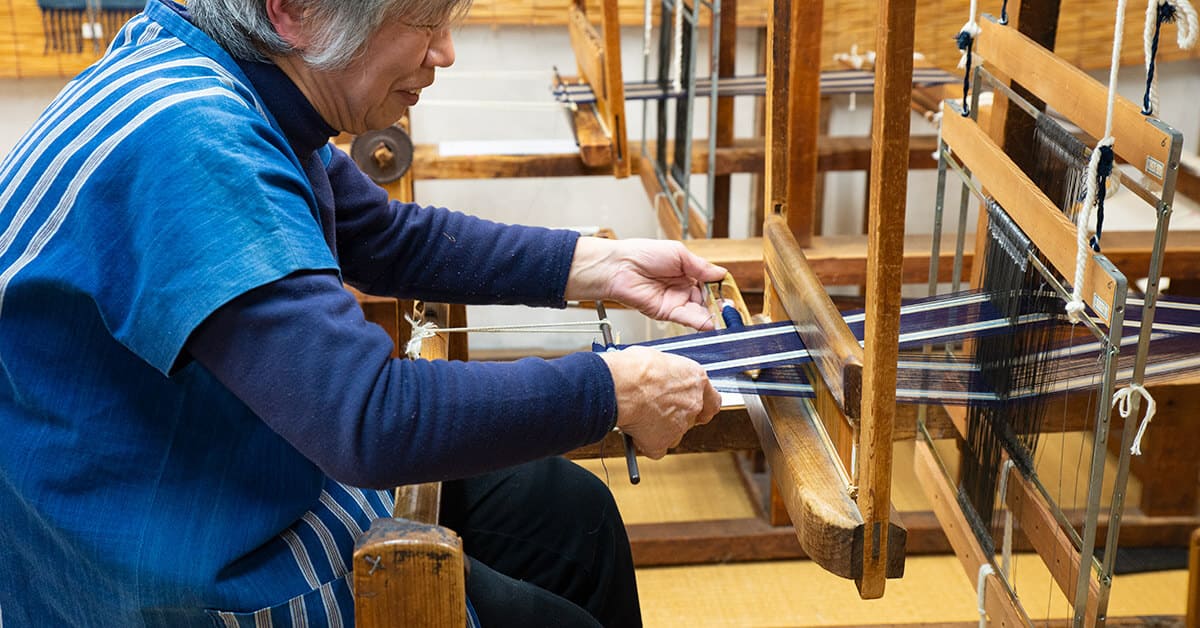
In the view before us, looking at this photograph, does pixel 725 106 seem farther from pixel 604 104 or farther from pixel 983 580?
pixel 983 580

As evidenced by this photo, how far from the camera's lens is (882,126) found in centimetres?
98

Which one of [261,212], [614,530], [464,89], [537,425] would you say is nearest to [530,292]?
[614,530]

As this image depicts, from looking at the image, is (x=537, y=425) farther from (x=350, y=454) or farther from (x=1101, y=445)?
(x=1101, y=445)

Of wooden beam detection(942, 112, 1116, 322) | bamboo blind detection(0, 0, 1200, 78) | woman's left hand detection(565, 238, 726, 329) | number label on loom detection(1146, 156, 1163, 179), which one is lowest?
bamboo blind detection(0, 0, 1200, 78)

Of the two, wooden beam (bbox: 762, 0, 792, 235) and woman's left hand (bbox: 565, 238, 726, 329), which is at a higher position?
wooden beam (bbox: 762, 0, 792, 235)

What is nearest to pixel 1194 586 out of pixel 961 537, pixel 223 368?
pixel 961 537

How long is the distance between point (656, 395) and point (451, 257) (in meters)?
0.49

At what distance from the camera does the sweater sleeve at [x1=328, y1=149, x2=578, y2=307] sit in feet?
4.97

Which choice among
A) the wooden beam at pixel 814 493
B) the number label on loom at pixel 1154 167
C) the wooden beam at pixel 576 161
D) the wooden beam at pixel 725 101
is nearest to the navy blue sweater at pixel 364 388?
the wooden beam at pixel 814 493

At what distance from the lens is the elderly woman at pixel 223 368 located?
0.95 metres

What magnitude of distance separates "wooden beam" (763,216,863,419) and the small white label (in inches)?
9.8

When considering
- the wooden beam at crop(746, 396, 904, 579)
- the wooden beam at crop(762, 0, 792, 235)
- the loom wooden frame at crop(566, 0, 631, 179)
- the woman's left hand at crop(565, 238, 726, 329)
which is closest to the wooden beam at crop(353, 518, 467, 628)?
the wooden beam at crop(746, 396, 904, 579)

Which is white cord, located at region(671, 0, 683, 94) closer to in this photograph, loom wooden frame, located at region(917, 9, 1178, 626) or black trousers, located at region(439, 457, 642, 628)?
loom wooden frame, located at region(917, 9, 1178, 626)

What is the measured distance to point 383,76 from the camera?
44.2 inches
